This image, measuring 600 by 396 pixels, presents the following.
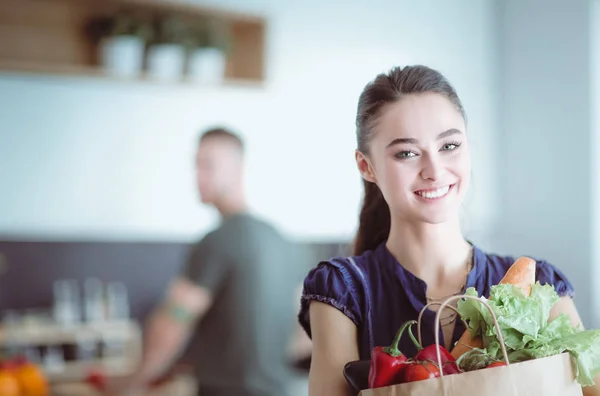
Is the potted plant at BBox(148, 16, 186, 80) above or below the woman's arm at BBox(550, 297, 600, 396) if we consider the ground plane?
above

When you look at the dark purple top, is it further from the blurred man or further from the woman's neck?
the blurred man

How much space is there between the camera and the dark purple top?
3.73 ft

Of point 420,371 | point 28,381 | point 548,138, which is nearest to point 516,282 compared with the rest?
point 420,371

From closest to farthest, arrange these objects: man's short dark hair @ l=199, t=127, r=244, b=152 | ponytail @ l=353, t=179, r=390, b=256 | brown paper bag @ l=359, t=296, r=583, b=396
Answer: brown paper bag @ l=359, t=296, r=583, b=396 → ponytail @ l=353, t=179, r=390, b=256 → man's short dark hair @ l=199, t=127, r=244, b=152

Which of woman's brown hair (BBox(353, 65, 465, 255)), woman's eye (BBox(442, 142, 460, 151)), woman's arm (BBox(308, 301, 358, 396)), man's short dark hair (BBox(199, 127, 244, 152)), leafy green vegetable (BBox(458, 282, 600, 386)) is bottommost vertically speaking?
woman's arm (BBox(308, 301, 358, 396))

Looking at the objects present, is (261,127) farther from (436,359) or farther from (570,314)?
(436,359)

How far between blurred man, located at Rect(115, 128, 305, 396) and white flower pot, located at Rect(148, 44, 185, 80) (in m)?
0.92

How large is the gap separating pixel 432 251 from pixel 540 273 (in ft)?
0.50

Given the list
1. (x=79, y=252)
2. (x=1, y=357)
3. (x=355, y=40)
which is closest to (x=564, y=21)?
(x=355, y=40)

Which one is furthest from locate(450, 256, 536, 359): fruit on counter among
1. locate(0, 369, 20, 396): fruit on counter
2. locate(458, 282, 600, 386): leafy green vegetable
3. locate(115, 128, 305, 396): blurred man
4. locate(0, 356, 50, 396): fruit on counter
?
locate(0, 356, 50, 396): fruit on counter

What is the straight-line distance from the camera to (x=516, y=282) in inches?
42.1

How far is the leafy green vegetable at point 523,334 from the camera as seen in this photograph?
962 millimetres

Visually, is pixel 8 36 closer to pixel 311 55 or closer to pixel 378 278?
pixel 311 55

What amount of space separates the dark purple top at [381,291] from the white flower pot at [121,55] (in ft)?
9.73
